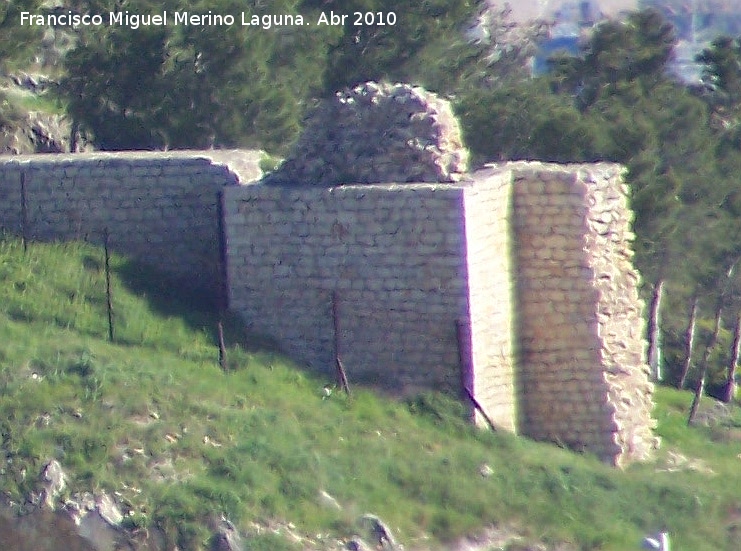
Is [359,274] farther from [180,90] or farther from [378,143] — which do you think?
[180,90]

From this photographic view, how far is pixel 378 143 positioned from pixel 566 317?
2203 millimetres

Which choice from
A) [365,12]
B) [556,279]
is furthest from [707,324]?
[556,279]

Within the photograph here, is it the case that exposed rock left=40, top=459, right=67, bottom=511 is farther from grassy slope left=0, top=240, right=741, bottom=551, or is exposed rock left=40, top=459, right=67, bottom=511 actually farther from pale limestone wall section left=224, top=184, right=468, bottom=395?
pale limestone wall section left=224, top=184, right=468, bottom=395

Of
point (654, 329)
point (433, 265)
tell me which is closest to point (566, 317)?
point (433, 265)

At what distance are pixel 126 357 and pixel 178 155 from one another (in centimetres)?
268

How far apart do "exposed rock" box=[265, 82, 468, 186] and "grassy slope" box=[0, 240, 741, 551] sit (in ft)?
5.48

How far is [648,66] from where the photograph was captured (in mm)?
27172

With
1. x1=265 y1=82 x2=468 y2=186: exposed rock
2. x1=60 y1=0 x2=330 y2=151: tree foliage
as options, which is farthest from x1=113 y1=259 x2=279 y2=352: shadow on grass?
x1=60 y1=0 x2=330 y2=151: tree foliage

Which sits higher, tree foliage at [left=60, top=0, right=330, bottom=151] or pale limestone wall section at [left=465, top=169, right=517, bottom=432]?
tree foliage at [left=60, top=0, right=330, bottom=151]

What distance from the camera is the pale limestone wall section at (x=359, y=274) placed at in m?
12.0

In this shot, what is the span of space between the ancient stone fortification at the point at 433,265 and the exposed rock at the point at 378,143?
0.01 meters

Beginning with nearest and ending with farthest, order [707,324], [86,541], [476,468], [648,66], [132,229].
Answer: [86,541] → [476,468] → [132,229] → [648,66] → [707,324]

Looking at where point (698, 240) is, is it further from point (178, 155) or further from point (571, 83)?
point (178, 155)

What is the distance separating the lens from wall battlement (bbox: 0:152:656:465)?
39.7 ft
